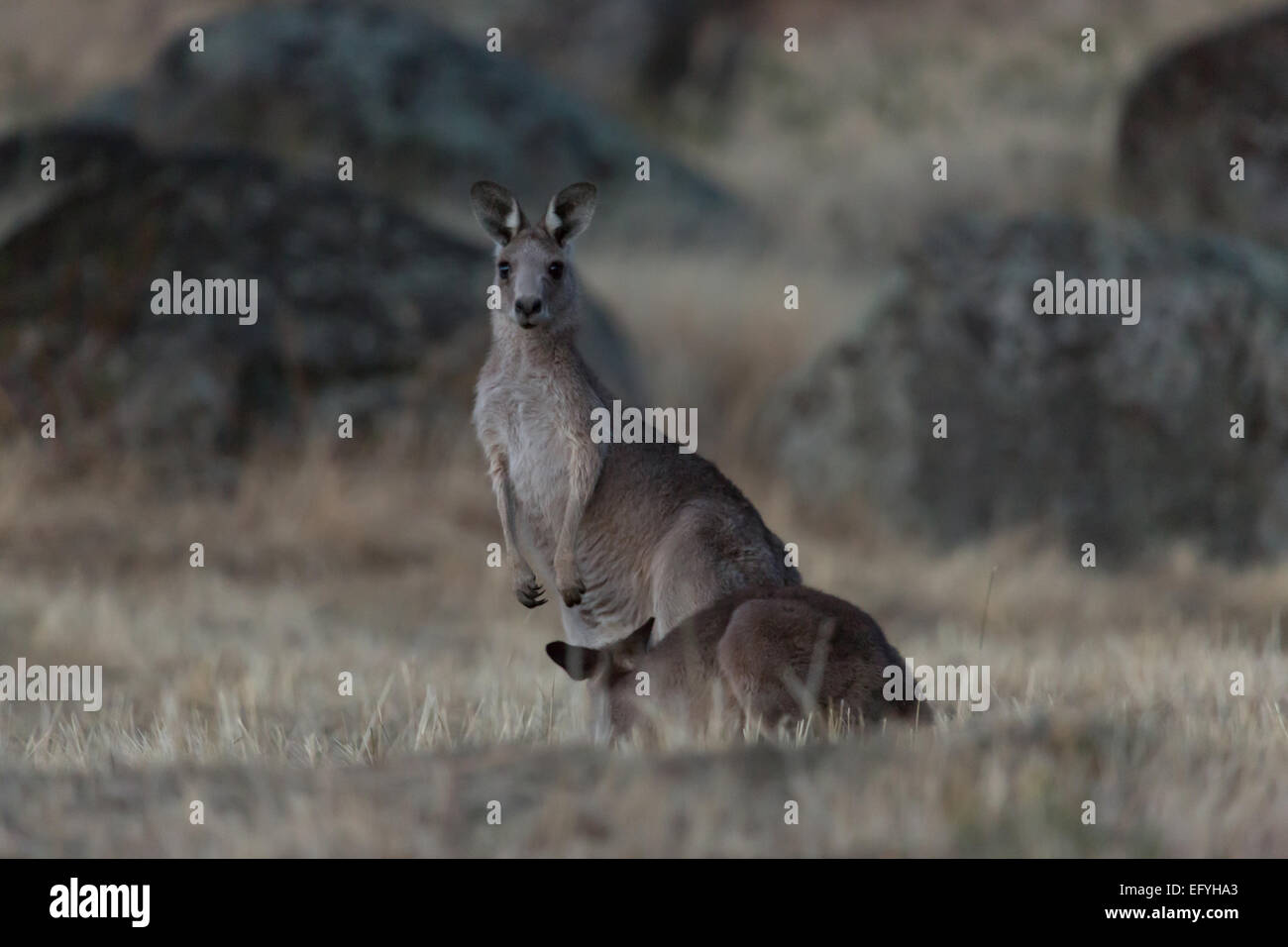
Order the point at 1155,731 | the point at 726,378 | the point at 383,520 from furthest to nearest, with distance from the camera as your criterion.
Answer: the point at 726,378
the point at 383,520
the point at 1155,731

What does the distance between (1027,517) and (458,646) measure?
4.33m

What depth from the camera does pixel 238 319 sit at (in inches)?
523

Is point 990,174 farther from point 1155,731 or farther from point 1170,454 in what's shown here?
point 1155,731

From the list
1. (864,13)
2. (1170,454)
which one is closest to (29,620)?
(1170,454)

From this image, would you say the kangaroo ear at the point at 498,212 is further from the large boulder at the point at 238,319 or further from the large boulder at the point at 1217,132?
the large boulder at the point at 1217,132

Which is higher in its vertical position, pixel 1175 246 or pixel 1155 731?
pixel 1175 246

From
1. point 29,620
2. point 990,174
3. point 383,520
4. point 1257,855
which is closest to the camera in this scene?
point 1257,855

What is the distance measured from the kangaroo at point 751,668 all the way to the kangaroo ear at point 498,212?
5.83 feet

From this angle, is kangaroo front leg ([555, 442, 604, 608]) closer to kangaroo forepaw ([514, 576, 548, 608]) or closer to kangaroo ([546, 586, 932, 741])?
kangaroo forepaw ([514, 576, 548, 608])

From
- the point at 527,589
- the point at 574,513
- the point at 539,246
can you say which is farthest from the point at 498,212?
the point at 527,589

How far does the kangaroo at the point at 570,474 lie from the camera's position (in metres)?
6.54

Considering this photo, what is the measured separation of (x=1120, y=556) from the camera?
12773 millimetres

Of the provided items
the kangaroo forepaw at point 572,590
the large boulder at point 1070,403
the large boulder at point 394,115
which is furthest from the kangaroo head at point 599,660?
the large boulder at point 394,115

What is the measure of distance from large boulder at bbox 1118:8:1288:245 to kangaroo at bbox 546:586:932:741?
1204cm
